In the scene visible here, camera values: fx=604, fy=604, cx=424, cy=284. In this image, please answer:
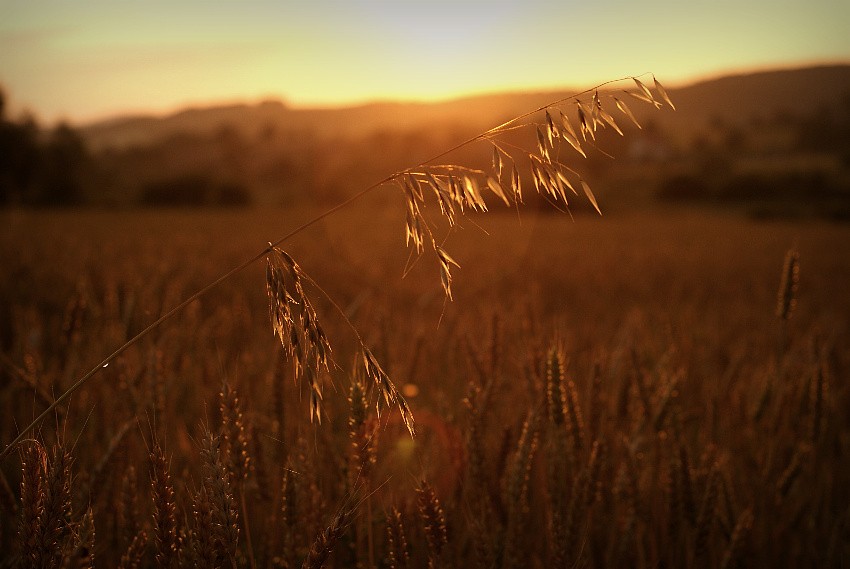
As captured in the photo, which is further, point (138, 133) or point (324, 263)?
point (138, 133)

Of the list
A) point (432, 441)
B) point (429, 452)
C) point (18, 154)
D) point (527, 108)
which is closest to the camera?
point (429, 452)

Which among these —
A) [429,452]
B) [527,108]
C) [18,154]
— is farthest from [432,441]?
[527,108]

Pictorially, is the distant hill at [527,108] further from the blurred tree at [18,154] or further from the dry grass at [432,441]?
the dry grass at [432,441]

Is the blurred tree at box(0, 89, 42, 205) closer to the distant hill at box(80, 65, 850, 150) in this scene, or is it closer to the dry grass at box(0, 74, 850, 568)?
the distant hill at box(80, 65, 850, 150)

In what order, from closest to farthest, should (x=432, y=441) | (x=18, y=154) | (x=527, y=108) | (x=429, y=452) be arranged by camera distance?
(x=429, y=452)
(x=432, y=441)
(x=18, y=154)
(x=527, y=108)

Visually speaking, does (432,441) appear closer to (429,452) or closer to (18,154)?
(429,452)

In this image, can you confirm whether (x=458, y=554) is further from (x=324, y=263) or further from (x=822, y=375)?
(x=324, y=263)

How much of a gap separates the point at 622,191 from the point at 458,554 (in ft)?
142

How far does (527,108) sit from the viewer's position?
73188 mm

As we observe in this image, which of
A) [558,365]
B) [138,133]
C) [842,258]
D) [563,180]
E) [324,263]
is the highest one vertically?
[138,133]

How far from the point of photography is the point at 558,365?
1384mm

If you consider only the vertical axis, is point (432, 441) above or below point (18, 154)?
below

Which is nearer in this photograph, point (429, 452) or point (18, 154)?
point (429, 452)

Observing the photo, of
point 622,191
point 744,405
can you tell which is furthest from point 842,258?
point 622,191
